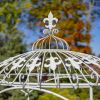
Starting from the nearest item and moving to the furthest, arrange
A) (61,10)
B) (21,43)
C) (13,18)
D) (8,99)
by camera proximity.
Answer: (8,99) → (21,43) → (61,10) → (13,18)

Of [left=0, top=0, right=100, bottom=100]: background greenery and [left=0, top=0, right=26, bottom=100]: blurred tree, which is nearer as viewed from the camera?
[left=0, top=0, right=26, bottom=100]: blurred tree

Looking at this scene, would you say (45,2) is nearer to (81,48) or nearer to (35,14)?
(35,14)

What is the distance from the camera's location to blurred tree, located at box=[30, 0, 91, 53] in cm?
2017

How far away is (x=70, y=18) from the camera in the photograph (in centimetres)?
2127

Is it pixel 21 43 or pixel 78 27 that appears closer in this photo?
pixel 21 43

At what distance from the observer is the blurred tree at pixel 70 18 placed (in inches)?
794

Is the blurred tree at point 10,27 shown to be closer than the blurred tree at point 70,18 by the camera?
Yes

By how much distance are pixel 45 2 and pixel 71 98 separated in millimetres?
13364

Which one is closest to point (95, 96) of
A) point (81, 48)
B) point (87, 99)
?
point (87, 99)

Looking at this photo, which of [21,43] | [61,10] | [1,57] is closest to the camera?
[1,57]

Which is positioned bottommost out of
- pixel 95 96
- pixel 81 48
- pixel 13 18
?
pixel 95 96

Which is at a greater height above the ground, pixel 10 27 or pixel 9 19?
pixel 9 19

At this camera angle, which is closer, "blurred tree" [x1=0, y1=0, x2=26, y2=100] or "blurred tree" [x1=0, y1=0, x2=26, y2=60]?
"blurred tree" [x1=0, y1=0, x2=26, y2=100]

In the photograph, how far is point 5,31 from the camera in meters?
20.8
